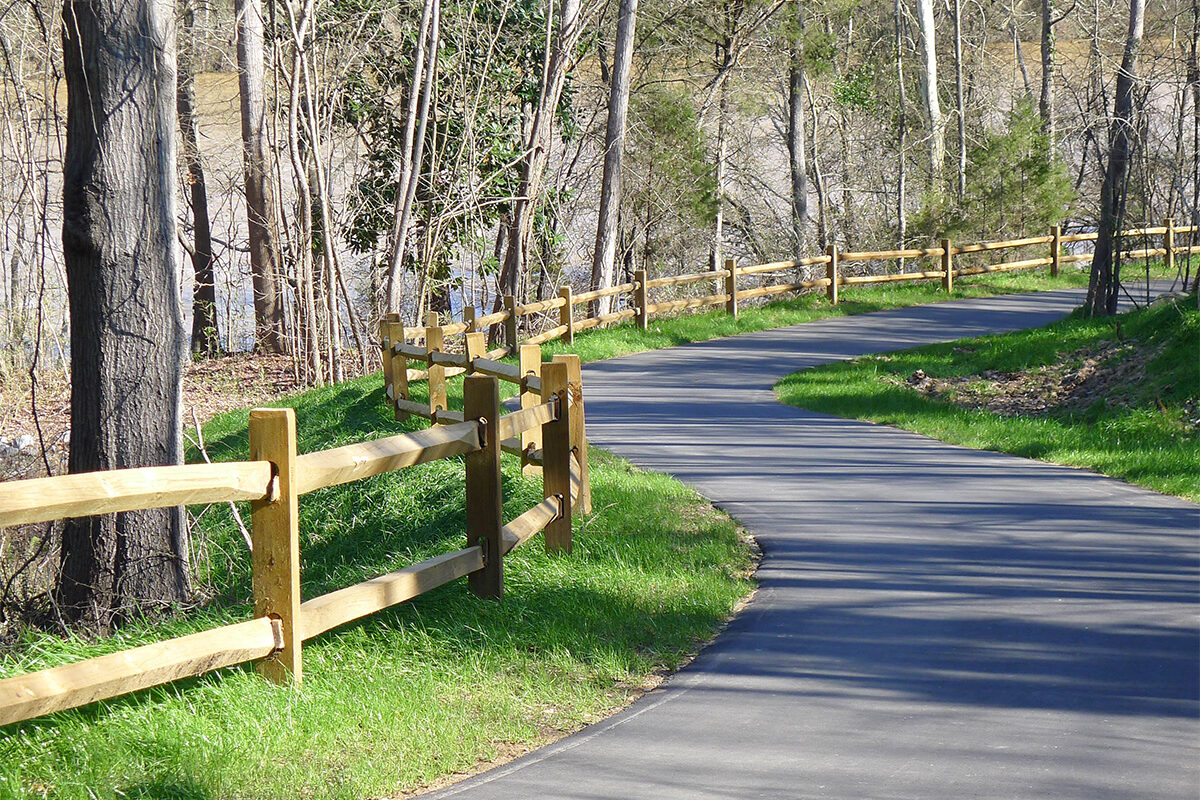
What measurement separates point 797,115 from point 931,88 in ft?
11.2

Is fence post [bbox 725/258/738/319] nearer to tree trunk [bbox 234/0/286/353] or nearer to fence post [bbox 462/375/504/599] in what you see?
tree trunk [bbox 234/0/286/353]

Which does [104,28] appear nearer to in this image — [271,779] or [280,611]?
[280,611]

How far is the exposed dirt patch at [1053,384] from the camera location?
1285cm

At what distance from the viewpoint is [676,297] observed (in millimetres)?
27984

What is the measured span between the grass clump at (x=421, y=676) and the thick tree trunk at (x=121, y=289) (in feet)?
1.44

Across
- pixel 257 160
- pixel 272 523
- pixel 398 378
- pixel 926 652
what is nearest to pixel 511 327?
pixel 257 160

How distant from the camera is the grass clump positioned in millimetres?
4211

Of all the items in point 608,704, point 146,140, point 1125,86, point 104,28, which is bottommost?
point 608,704

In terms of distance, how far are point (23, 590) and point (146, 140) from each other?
264 centimetres

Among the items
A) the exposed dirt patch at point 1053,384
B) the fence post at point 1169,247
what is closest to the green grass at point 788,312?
the fence post at point 1169,247

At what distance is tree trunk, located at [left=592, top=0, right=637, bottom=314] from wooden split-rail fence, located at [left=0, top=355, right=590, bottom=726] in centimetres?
1725

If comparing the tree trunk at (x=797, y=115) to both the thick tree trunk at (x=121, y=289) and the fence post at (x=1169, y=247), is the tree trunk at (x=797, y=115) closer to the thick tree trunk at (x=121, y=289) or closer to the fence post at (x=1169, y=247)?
the fence post at (x=1169, y=247)

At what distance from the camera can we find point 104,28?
5992 millimetres

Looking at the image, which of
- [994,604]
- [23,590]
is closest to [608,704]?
[994,604]
